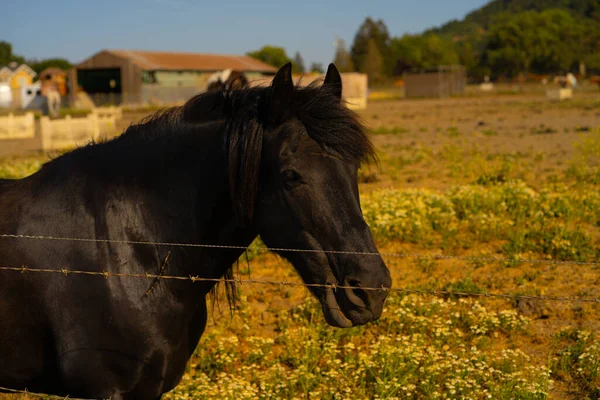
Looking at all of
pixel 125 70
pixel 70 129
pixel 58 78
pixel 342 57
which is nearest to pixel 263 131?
pixel 70 129

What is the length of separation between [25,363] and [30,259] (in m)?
0.53

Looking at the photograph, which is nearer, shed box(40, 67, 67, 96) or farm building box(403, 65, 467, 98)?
farm building box(403, 65, 467, 98)

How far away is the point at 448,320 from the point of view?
5332mm

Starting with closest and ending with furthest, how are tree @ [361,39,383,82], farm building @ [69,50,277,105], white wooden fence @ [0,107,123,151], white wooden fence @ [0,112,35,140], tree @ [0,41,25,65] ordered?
1. white wooden fence @ [0,107,123,151]
2. white wooden fence @ [0,112,35,140]
3. farm building @ [69,50,277,105]
4. tree @ [361,39,383,82]
5. tree @ [0,41,25,65]

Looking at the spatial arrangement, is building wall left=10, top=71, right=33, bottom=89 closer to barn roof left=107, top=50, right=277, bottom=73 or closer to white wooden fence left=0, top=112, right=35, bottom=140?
barn roof left=107, top=50, right=277, bottom=73

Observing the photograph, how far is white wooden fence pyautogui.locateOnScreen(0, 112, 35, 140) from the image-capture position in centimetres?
2331

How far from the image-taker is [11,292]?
9.72ft

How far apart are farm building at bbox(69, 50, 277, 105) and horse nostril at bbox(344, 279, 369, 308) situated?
54907 mm

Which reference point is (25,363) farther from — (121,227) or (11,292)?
(121,227)

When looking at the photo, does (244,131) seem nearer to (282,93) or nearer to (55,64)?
(282,93)

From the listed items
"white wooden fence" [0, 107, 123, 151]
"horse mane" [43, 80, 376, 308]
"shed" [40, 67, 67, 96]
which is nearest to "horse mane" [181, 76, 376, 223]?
"horse mane" [43, 80, 376, 308]

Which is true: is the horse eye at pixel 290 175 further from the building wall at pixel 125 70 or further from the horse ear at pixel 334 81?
the building wall at pixel 125 70

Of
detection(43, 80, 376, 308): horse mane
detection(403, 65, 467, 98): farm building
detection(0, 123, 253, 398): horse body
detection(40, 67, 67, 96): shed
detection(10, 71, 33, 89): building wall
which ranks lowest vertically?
detection(0, 123, 253, 398): horse body

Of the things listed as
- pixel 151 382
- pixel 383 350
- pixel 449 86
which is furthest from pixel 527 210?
pixel 449 86
